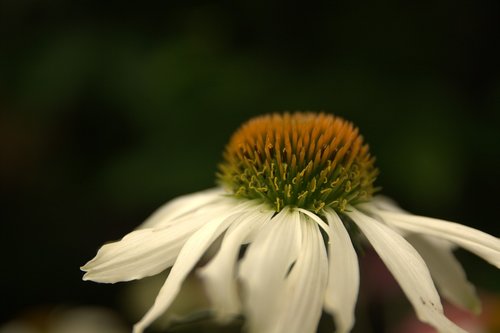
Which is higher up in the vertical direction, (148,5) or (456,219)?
(148,5)

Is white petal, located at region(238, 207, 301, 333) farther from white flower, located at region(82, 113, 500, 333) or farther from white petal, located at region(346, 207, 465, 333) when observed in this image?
white petal, located at region(346, 207, 465, 333)

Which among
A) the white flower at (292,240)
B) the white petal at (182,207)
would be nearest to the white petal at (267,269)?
the white flower at (292,240)

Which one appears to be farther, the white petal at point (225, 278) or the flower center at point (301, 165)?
the flower center at point (301, 165)

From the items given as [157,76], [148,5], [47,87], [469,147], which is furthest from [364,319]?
[148,5]

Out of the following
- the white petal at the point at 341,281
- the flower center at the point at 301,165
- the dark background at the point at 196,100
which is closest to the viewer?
the white petal at the point at 341,281

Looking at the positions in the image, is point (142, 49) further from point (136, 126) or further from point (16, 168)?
point (16, 168)

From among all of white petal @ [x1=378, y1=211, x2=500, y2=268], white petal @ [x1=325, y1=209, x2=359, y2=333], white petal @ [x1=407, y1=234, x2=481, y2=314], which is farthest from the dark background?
white petal @ [x1=325, y1=209, x2=359, y2=333]

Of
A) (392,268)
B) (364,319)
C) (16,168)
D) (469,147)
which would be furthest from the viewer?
(16,168)

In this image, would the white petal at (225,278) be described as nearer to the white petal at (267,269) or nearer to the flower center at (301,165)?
the white petal at (267,269)
